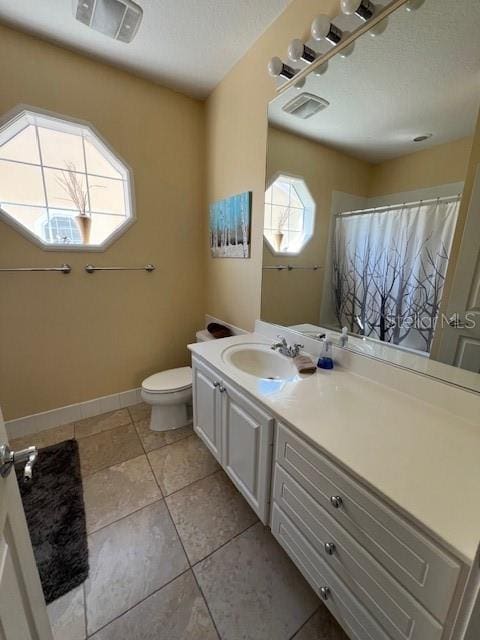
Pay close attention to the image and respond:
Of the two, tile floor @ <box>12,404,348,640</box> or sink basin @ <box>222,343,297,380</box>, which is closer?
tile floor @ <box>12,404,348,640</box>

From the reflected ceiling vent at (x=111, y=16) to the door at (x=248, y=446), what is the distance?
78.4 inches

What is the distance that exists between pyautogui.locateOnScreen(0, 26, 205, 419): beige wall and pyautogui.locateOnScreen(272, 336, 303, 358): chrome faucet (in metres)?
1.21

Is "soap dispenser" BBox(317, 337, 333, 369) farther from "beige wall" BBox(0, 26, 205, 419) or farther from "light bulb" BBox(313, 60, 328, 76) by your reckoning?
"beige wall" BBox(0, 26, 205, 419)

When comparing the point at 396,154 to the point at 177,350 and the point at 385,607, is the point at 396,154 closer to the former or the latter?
the point at 385,607

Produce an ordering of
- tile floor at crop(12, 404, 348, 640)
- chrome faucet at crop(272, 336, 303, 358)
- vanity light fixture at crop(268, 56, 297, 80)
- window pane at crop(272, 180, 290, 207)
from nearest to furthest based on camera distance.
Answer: tile floor at crop(12, 404, 348, 640) → vanity light fixture at crop(268, 56, 297, 80) → chrome faucet at crop(272, 336, 303, 358) → window pane at crop(272, 180, 290, 207)

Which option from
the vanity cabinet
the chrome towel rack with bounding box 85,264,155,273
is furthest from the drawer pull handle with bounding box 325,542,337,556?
the chrome towel rack with bounding box 85,264,155,273

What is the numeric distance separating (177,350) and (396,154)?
2.14 metres

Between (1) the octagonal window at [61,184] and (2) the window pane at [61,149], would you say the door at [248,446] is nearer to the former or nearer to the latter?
(1) the octagonal window at [61,184]

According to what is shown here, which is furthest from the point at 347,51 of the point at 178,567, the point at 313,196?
the point at 178,567

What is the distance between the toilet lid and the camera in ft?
6.19

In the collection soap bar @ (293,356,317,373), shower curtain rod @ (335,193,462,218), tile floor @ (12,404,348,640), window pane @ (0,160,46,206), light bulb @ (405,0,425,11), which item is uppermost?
light bulb @ (405,0,425,11)

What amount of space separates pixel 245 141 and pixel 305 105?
49 cm

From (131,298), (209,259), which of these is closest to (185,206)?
(209,259)

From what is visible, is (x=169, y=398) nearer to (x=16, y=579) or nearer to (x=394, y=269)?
(x=16, y=579)
